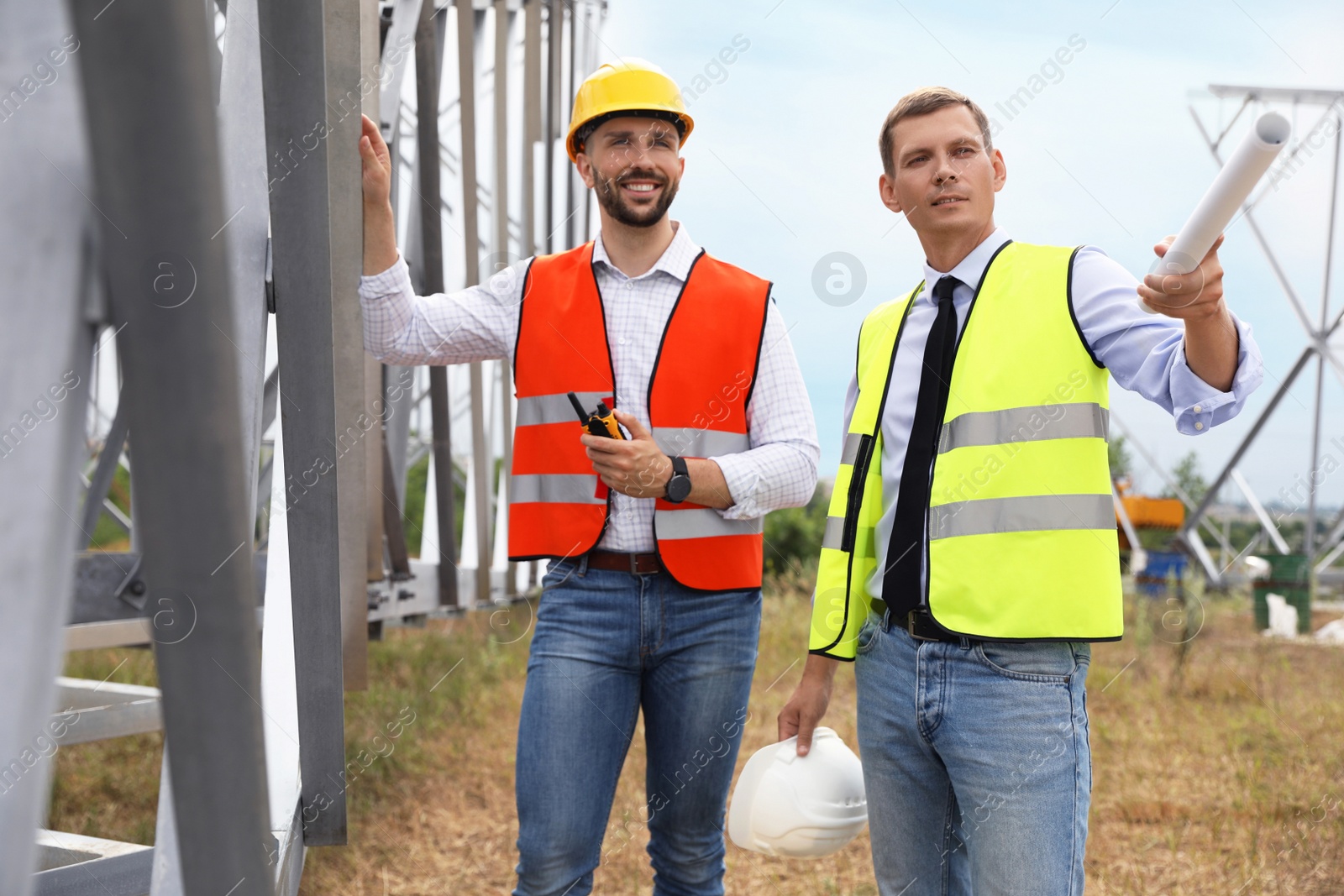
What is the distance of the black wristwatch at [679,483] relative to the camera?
2617 mm

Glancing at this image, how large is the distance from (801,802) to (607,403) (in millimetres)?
1117

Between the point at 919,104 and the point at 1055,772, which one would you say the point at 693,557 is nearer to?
the point at 1055,772

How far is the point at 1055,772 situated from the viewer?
2.12 metres

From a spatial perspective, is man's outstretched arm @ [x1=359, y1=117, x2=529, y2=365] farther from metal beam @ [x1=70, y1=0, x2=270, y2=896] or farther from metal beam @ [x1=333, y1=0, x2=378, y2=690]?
metal beam @ [x1=70, y1=0, x2=270, y2=896]

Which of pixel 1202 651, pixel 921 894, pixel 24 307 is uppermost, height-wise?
pixel 24 307

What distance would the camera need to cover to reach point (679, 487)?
2629mm

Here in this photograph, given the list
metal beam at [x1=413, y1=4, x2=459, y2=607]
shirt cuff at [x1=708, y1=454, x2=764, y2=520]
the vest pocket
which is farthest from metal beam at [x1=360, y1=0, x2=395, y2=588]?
the vest pocket

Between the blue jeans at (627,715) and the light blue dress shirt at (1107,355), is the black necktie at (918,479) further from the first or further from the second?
the blue jeans at (627,715)

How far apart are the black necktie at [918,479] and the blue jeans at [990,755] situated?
105 millimetres

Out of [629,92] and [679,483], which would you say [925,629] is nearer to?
[679,483]

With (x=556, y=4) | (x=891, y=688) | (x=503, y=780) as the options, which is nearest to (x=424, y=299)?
(x=891, y=688)

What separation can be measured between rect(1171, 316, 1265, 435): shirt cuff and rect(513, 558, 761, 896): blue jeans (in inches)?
47.4

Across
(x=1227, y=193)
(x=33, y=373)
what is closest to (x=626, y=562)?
(x=1227, y=193)

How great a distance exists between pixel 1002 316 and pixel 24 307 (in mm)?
1892
